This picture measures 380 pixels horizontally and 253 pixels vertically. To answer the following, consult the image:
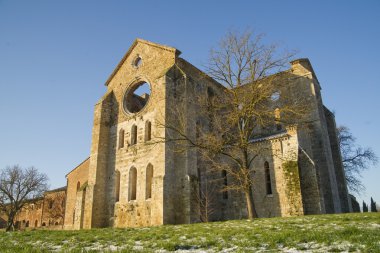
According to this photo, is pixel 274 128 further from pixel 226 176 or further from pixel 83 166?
pixel 83 166

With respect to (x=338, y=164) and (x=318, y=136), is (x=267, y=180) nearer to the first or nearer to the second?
(x=318, y=136)

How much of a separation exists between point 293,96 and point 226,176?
835 cm

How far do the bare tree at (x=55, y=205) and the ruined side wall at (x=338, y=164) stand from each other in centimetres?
3028

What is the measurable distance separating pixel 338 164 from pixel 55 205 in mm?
32693

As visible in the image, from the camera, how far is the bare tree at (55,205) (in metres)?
35.7

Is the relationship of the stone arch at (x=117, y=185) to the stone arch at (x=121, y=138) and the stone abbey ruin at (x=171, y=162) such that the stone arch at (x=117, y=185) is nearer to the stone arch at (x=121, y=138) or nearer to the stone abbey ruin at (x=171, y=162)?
the stone abbey ruin at (x=171, y=162)

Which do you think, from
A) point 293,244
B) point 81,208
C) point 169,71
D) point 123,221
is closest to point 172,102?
point 169,71

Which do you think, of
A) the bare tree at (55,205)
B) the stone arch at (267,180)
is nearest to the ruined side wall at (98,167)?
the stone arch at (267,180)

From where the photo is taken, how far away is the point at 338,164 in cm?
2272

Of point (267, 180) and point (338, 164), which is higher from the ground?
point (338, 164)

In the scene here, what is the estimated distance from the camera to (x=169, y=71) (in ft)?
62.0

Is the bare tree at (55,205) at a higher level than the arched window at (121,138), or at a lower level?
lower

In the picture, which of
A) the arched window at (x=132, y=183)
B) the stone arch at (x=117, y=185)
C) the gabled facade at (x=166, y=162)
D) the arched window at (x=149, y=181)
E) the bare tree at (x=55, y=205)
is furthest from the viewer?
the bare tree at (x=55, y=205)

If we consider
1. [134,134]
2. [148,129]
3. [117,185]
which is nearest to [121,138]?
[134,134]
